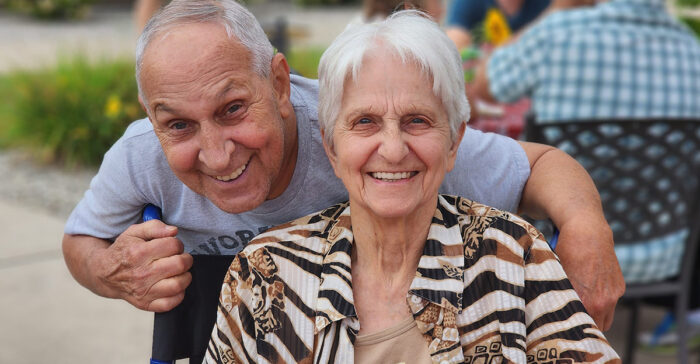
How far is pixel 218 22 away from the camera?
1.95 metres

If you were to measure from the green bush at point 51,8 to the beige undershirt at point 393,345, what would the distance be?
49.6 feet

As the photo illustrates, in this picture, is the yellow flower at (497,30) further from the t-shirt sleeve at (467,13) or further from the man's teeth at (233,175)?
the man's teeth at (233,175)

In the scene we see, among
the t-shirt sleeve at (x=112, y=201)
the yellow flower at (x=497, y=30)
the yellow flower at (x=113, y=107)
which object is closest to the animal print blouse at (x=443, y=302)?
the t-shirt sleeve at (x=112, y=201)

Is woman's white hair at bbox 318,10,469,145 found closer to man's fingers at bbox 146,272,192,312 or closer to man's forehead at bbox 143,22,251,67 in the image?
man's forehead at bbox 143,22,251,67

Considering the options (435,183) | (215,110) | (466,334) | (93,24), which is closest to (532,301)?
(466,334)

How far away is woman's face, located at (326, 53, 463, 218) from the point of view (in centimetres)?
180

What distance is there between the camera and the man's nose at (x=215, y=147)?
1.94 meters

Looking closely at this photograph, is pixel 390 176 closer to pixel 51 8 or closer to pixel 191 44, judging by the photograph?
pixel 191 44

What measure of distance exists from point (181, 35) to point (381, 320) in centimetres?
86

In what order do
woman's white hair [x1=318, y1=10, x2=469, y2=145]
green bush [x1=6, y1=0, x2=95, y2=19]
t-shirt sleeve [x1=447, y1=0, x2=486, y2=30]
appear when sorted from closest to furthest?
woman's white hair [x1=318, y1=10, x2=469, y2=145]
t-shirt sleeve [x1=447, y1=0, x2=486, y2=30]
green bush [x1=6, y1=0, x2=95, y2=19]

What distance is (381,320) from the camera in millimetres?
1906

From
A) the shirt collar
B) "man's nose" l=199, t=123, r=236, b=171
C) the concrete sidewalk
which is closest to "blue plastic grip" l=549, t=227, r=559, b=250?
the shirt collar

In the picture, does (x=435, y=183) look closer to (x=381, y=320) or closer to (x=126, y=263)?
(x=381, y=320)

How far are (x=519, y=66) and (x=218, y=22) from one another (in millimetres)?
1760
